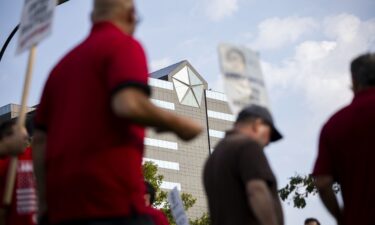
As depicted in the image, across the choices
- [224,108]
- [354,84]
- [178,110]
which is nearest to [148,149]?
[178,110]

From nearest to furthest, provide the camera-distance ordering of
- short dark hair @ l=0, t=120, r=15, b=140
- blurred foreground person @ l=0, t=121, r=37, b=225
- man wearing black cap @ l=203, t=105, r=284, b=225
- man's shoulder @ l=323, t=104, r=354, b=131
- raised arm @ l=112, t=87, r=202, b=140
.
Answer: raised arm @ l=112, t=87, r=202, b=140, man wearing black cap @ l=203, t=105, r=284, b=225, man's shoulder @ l=323, t=104, r=354, b=131, blurred foreground person @ l=0, t=121, r=37, b=225, short dark hair @ l=0, t=120, r=15, b=140

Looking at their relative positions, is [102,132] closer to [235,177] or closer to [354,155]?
[235,177]

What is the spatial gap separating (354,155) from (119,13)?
1.65 meters

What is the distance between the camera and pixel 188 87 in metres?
106

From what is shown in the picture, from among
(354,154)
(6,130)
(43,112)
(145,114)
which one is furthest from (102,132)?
(6,130)

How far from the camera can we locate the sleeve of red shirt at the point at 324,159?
4844 mm

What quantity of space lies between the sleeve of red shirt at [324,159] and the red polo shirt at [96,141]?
60.4 inches

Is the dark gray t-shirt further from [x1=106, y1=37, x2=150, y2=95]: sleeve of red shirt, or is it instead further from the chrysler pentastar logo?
the chrysler pentastar logo

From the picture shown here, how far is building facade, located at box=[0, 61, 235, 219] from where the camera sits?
96.8 m

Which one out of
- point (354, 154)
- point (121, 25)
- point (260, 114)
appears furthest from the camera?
point (260, 114)

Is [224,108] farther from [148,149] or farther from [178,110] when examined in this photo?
[148,149]

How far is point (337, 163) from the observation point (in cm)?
484

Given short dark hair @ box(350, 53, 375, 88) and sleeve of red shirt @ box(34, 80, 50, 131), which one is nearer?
sleeve of red shirt @ box(34, 80, 50, 131)

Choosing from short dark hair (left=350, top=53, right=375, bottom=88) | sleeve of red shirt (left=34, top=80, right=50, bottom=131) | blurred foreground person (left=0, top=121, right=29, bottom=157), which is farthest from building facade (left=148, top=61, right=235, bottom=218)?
sleeve of red shirt (left=34, top=80, right=50, bottom=131)
